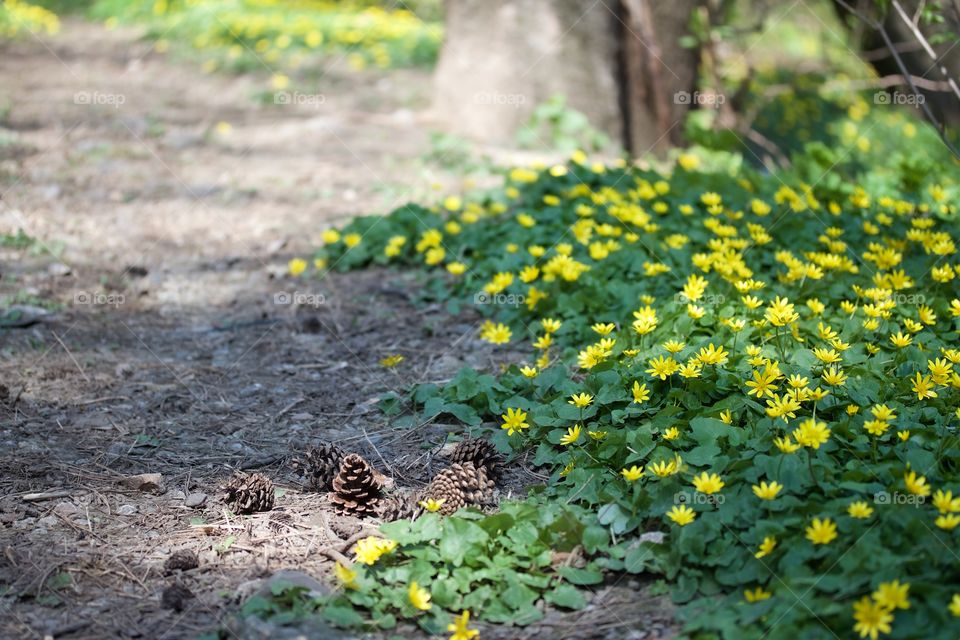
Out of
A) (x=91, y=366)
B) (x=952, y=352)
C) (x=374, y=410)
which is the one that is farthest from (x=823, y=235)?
(x=91, y=366)

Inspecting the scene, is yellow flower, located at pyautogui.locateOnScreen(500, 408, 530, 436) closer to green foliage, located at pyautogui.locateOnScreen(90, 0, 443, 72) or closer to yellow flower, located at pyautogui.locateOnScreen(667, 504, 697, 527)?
yellow flower, located at pyautogui.locateOnScreen(667, 504, 697, 527)

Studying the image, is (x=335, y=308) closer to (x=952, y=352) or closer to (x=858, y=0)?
(x=952, y=352)

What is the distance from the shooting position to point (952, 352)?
2826 millimetres

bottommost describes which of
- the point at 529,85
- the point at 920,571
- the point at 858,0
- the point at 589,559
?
the point at 589,559

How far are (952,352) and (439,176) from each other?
10.7 feet

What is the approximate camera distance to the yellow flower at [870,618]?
6.34 feet

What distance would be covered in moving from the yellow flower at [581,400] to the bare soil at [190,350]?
27 cm

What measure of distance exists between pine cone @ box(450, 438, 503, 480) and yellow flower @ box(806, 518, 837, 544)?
96cm

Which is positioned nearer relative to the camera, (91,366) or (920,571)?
(920,571)

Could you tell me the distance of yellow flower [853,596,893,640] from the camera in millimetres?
1934

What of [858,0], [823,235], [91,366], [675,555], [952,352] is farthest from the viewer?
[858,0]
